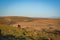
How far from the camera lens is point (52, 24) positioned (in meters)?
3.54

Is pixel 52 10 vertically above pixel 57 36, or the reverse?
pixel 52 10

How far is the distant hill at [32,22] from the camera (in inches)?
139

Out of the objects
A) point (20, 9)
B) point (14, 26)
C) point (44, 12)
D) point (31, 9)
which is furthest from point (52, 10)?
point (14, 26)

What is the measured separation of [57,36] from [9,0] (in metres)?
1.47

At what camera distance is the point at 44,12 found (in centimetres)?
366

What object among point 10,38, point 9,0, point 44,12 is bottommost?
point 10,38

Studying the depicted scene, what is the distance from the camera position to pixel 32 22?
140 inches

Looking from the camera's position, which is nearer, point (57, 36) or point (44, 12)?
point (57, 36)

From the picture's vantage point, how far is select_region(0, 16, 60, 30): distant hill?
353cm

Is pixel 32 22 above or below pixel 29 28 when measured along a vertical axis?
above

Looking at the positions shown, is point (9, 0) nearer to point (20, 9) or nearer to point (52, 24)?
point (20, 9)

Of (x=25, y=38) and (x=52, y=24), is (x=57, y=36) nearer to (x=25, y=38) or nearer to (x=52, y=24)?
(x=52, y=24)

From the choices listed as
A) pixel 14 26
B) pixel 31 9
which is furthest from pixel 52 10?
pixel 14 26

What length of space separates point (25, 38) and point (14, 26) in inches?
15.8
